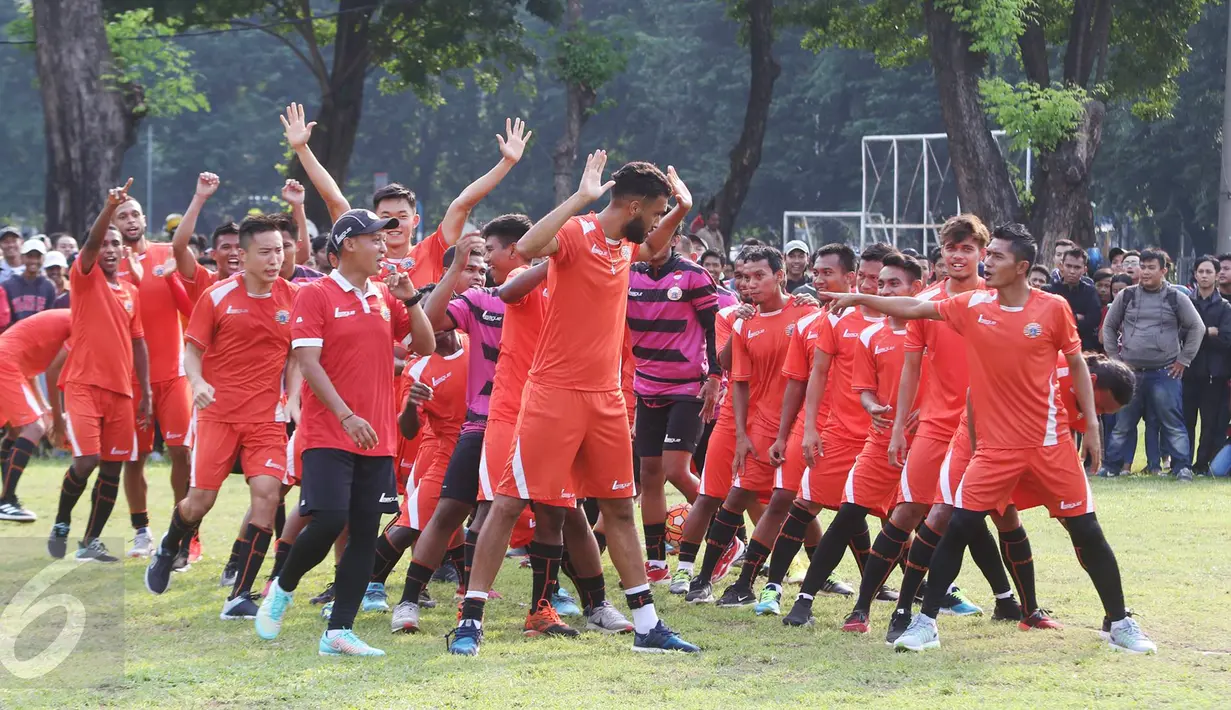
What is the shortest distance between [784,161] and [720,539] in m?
47.3

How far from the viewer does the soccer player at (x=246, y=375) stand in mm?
8812

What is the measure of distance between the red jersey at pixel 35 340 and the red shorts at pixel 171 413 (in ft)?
4.97

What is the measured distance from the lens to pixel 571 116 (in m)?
29.9

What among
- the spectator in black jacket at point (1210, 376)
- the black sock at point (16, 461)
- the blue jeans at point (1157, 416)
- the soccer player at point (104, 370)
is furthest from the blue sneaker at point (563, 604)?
the spectator in black jacket at point (1210, 376)

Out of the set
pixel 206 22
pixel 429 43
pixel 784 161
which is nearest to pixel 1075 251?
pixel 429 43

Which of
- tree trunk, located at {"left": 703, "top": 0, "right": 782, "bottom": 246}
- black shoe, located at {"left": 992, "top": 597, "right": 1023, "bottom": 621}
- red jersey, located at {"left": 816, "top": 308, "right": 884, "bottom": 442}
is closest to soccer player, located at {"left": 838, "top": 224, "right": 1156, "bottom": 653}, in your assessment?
black shoe, located at {"left": 992, "top": 597, "right": 1023, "bottom": 621}

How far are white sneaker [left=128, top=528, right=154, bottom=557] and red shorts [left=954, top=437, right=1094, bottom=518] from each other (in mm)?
5980

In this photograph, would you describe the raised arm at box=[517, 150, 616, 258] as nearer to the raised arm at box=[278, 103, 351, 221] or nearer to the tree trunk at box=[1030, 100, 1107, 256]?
the raised arm at box=[278, 103, 351, 221]

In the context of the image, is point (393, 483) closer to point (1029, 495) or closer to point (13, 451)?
point (1029, 495)

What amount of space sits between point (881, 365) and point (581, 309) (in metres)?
1.95

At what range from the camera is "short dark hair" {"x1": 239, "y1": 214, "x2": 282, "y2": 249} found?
8828 millimetres

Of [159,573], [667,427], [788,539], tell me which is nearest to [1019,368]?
[788,539]

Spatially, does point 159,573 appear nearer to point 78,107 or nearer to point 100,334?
point 100,334

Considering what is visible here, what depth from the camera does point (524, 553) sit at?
11.0 m
